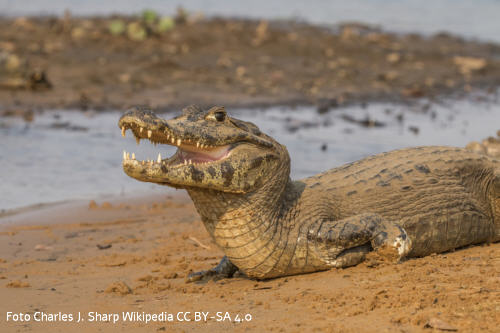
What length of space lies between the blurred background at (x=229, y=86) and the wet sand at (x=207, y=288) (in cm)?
150

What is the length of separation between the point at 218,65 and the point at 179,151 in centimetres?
1044

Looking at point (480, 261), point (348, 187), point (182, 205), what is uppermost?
point (348, 187)

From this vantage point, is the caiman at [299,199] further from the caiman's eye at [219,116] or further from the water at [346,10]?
the water at [346,10]

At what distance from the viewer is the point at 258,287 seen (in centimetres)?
443

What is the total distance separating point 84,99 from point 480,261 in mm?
8690

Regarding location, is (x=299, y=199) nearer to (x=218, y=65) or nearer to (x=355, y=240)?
(x=355, y=240)

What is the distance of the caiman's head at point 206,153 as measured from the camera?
4.00 metres

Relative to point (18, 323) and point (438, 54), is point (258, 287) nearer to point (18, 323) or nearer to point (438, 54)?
point (18, 323)

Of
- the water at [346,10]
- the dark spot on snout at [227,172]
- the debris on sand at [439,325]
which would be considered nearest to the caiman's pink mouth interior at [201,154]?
the dark spot on snout at [227,172]

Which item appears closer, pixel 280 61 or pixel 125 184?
pixel 125 184

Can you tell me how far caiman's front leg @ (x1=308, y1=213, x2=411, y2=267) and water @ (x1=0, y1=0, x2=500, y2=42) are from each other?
57.8 ft

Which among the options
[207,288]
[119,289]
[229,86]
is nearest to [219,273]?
[207,288]

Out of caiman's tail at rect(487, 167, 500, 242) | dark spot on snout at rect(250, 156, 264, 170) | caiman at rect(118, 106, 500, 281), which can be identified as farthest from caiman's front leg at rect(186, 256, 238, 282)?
caiman's tail at rect(487, 167, 500, 242)

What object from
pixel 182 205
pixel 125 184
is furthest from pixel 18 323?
pixel 125 184
